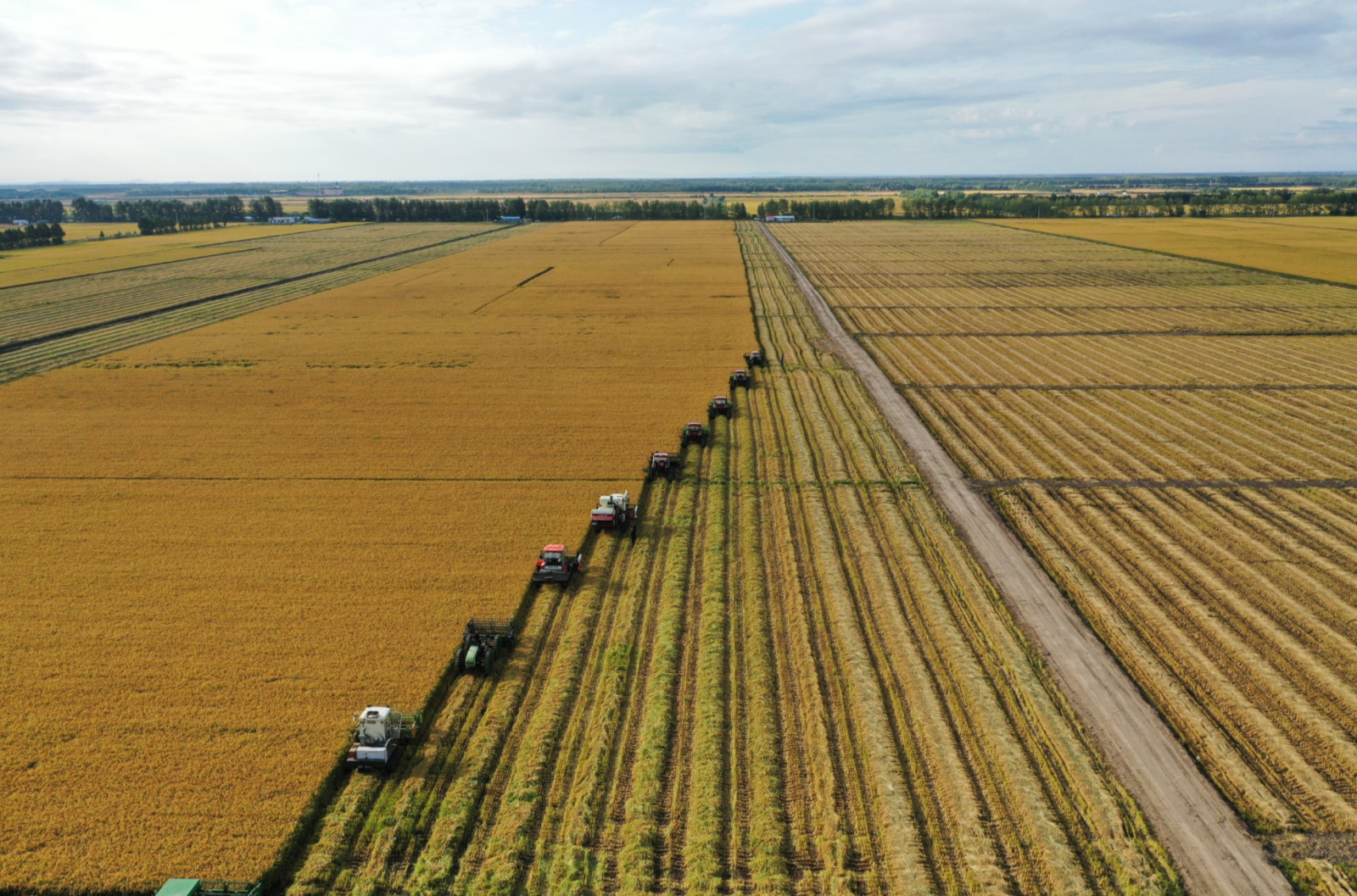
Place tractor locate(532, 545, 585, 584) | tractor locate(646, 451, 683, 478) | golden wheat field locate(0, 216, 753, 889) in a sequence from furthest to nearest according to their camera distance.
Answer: tractor locate(646, 451, 683, 478)
tractor locate(532, 545, 585, 584)
golden wheat field locate(0, 216, 753, 889)

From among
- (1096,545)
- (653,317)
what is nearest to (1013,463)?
(1096,545)

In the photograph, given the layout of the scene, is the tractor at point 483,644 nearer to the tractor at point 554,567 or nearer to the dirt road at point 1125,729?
the tractor at point 554,567

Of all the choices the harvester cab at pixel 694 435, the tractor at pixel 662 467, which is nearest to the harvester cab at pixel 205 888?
the tractor at pixel 662 467

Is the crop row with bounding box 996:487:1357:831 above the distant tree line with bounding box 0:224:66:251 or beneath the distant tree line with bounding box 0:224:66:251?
beneath

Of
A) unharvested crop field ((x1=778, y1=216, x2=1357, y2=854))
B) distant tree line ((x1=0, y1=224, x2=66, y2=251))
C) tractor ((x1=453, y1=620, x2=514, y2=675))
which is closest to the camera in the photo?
unharvested crop field ((x1=778, y1=216, x2=1357, y2=854))

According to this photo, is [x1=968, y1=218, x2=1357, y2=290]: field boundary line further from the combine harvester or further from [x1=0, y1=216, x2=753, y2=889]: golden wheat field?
the combine harvester

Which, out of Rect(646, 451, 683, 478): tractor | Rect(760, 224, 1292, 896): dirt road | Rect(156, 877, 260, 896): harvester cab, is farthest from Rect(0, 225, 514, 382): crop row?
Rect(760, 224, 1292, 896): dirt road

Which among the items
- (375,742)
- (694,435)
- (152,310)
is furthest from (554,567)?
(152,310)

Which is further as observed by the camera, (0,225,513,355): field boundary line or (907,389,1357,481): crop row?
(0,225,513,355): field boundary line
